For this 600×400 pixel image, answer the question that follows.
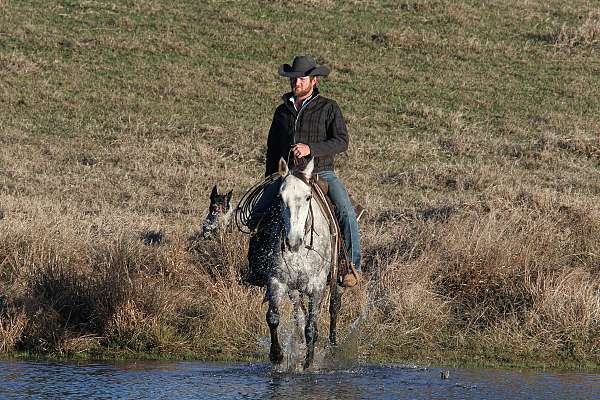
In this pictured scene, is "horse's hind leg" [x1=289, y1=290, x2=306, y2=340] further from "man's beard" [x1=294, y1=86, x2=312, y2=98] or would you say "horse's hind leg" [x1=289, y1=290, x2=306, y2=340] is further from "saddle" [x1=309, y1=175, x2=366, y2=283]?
"man's beard" [x1=294, y1=86, x2=312, y2=98]

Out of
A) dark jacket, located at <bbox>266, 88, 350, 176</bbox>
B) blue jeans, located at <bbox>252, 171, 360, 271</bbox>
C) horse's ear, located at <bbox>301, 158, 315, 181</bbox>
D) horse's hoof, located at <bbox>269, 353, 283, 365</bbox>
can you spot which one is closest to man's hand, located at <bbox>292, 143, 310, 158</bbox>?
horse's ear, located at <bbox>301, 158, 315, 181</bbox>

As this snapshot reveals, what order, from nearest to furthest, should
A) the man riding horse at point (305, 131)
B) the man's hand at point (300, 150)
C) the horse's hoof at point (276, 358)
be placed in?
the man's hand at point (300, 150), the horse's hoof at point (276, 358), the man riding horse at point (305, 131)

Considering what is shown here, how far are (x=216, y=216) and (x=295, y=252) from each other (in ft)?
16.4

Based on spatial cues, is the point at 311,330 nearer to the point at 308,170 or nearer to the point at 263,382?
the point at 263,382

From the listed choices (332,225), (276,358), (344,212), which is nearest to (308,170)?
(332,225)

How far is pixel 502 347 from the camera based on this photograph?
39.3 feet

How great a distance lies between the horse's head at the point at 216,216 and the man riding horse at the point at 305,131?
10.8 ft

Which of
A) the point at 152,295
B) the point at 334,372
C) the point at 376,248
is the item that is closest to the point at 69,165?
the point at 376,248

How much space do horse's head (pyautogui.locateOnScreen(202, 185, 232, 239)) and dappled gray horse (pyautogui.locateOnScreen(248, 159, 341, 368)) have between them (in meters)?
3.66

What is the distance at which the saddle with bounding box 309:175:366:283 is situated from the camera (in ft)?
35.5

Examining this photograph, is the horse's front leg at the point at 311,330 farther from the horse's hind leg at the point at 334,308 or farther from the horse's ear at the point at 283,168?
the horse's ear at the point at 283,168

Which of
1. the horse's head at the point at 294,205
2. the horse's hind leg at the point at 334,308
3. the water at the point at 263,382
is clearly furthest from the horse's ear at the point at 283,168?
the horse's hind leg at the point at 334,308

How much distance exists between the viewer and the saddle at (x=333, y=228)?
426 inches

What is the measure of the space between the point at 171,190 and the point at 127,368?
10449 mm
